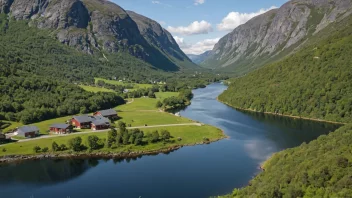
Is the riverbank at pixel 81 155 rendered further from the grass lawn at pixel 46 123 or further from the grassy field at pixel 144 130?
→ the grass lawn at pixel 46 123

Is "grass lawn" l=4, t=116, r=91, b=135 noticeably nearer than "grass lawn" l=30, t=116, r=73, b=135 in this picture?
Yes

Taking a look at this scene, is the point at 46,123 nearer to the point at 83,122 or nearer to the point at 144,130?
the point at 83,122

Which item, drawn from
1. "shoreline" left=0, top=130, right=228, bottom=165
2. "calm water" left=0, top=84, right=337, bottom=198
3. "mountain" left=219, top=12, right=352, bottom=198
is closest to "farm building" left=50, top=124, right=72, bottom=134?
"shoreline" left=0, top=130, right=228, bottom=165

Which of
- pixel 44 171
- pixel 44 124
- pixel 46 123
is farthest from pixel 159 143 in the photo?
pixel 46 123

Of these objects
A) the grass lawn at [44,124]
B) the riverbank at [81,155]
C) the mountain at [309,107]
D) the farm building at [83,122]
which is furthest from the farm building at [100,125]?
the mountain at [309,107]

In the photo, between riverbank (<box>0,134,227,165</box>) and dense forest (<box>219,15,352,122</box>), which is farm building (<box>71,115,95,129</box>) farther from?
dense forest (<box>219,15,352,122</box>)

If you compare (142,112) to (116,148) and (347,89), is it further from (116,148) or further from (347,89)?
(347,89)

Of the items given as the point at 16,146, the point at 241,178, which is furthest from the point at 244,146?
the point at 16,146
